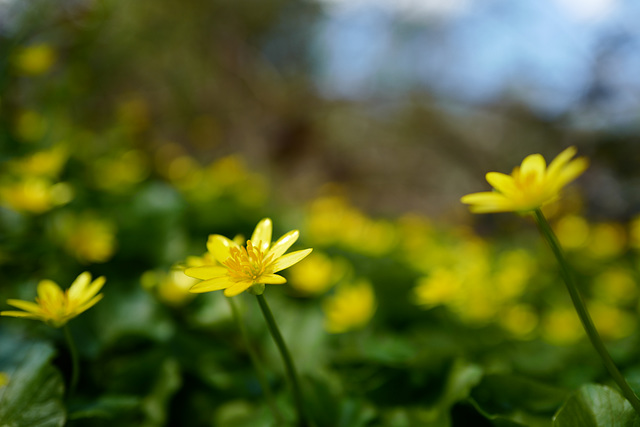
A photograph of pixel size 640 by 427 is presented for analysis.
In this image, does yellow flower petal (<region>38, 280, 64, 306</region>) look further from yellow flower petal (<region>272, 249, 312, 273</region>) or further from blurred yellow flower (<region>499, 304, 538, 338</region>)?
blurred yellow flower (<region>499, 304, 538, 338</region>)

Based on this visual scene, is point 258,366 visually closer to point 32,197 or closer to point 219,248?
point 219,248

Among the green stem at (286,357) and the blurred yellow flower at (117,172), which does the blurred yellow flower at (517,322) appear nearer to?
the green stem at (286,357)

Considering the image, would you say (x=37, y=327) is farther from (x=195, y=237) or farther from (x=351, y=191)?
(x=351, y=191)

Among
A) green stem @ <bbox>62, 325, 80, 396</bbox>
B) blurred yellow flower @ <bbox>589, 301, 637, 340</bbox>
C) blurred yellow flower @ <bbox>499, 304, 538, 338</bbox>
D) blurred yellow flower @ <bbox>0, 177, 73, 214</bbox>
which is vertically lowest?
blurred yellow flower @ <bbox>589, 301, 637, 340</bbox>

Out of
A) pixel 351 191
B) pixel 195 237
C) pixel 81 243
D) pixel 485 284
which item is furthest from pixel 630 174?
pixel 81 243

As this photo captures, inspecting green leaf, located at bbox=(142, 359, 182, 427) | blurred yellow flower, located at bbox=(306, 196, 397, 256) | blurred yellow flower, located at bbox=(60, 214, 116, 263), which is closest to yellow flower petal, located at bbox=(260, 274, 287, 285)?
green leaf, located at bbox=(142, 359, 182, 427)

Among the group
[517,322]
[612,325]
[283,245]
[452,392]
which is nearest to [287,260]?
[283,245]

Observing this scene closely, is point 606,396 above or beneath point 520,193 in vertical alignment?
beneath
